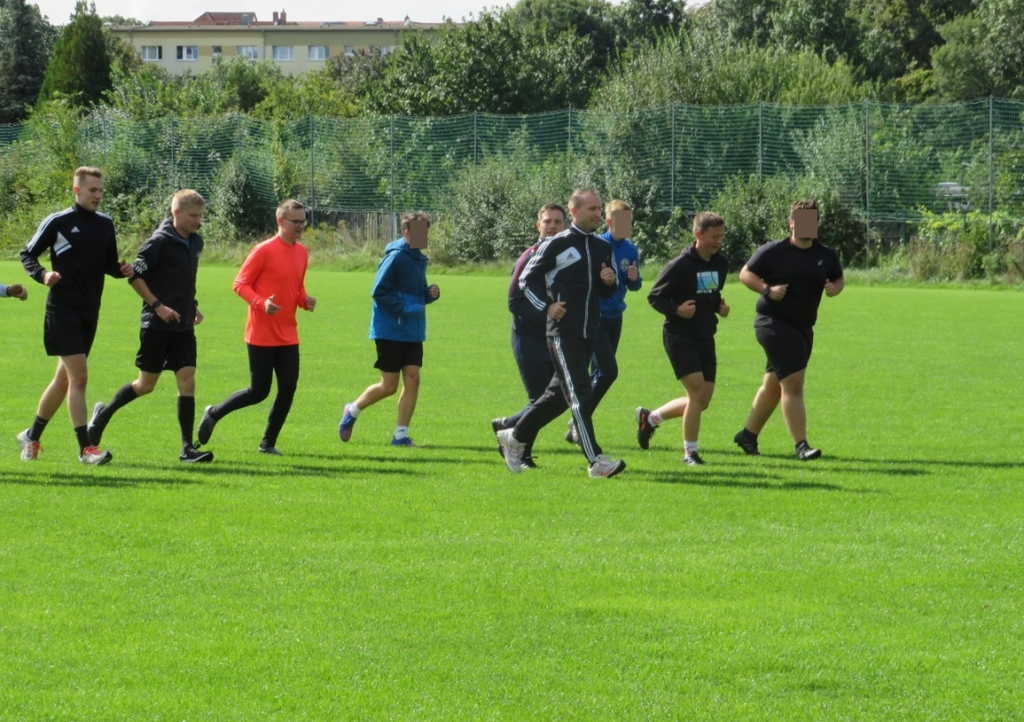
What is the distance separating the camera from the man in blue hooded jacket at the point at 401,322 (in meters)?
11.7

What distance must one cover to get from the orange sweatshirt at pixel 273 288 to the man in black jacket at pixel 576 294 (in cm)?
191

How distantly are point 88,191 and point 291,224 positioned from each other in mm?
1463

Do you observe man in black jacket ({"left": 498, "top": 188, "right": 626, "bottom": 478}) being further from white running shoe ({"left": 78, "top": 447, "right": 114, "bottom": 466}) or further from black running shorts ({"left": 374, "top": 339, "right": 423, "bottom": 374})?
white running shoe ({"left": 78, "top": 447, "right": 114, "bottom": 466})

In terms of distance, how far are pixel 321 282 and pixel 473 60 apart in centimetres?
2331

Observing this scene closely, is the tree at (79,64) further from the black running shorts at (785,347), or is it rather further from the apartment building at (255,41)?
the apartment building at (255,41)

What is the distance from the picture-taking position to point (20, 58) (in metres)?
79.2

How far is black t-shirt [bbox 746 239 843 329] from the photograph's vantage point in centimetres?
1116

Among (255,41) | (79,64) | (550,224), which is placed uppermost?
(255,41)

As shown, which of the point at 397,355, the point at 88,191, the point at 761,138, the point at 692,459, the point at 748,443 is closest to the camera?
the point at 88,191

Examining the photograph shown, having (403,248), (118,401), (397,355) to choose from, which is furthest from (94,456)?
(403,248)

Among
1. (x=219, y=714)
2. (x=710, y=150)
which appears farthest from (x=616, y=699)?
(x=710, y=150)

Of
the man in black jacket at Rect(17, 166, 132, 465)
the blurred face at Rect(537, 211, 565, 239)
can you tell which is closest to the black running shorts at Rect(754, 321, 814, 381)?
the blurred face at Rect(537, 211, 565, 239)

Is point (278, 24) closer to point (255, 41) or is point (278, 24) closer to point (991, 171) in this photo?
point (255, 41)

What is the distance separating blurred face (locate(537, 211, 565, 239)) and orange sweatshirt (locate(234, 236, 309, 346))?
1759mm
